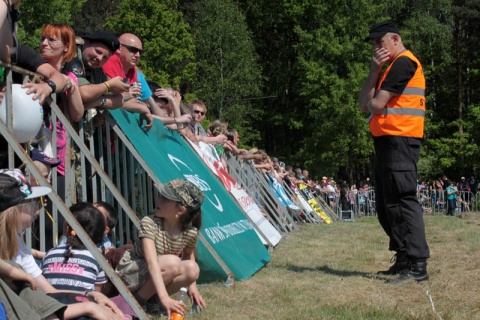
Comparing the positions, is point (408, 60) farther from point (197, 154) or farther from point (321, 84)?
point (321, 84)

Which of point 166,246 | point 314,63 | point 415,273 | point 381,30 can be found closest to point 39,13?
point 314,63

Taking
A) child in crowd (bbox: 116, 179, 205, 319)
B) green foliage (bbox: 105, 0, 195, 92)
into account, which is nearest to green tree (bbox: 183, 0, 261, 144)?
green foliage (bbox: 105, 0, 195, 92)

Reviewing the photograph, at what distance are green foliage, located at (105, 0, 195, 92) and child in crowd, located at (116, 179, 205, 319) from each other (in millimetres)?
35860

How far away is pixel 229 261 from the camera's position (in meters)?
6.47

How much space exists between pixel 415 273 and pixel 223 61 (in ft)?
132

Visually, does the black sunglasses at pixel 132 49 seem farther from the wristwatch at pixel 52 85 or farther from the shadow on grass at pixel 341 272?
the shadow on grass at pixel 341 272

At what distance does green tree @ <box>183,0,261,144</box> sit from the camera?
147 feet

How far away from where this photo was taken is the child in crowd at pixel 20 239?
3.29 m

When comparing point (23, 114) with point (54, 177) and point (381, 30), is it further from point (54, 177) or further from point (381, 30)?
point (381, 30)

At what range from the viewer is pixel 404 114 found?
6.47 metres

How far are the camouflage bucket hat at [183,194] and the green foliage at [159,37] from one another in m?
35.9

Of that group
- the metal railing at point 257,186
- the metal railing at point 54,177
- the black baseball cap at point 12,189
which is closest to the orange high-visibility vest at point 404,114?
the metal railing at point 54,177

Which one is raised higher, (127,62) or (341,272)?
(127,62)

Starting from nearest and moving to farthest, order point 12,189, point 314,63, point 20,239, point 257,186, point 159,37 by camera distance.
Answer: point 12,189
point 20,239
point 257,186
point 159,37
point 314,63
